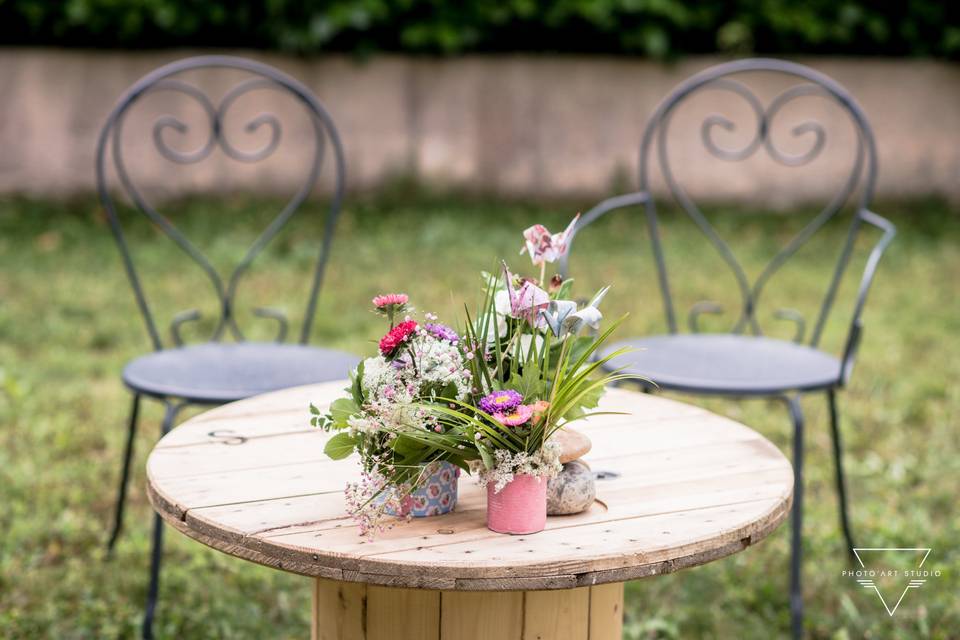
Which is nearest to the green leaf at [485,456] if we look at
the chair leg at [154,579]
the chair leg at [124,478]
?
the chair leg at [154,579]

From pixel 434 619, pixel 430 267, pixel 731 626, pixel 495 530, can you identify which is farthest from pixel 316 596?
pixel 430 267

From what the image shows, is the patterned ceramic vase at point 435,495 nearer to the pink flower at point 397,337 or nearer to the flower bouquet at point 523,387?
the flower bouquet at point 523,387

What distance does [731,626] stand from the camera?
239cm

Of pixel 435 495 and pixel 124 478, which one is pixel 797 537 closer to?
pixel 435 495

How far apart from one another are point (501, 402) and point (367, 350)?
2698 millimetres

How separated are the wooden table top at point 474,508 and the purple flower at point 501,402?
0.17 m

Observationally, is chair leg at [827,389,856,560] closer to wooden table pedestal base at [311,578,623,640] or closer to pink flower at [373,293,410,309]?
wooden table pedestal base at [311,578,623,640]

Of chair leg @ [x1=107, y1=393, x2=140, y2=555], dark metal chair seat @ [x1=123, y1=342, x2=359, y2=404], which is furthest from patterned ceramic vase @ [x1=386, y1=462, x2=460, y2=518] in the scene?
chair leg @ [x1=107, y1=393, x2=140, y2=555]

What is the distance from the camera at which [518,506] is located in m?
1.40

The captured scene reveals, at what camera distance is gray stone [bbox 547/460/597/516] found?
1.47 metres

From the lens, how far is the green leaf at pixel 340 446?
1.44 metres

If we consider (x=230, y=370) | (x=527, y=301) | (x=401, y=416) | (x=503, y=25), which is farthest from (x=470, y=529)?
(x=503, y=25)

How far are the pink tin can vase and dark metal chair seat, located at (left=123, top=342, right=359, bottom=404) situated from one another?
33.1 inches

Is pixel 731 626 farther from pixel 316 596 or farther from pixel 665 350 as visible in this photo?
pixel 316 596
